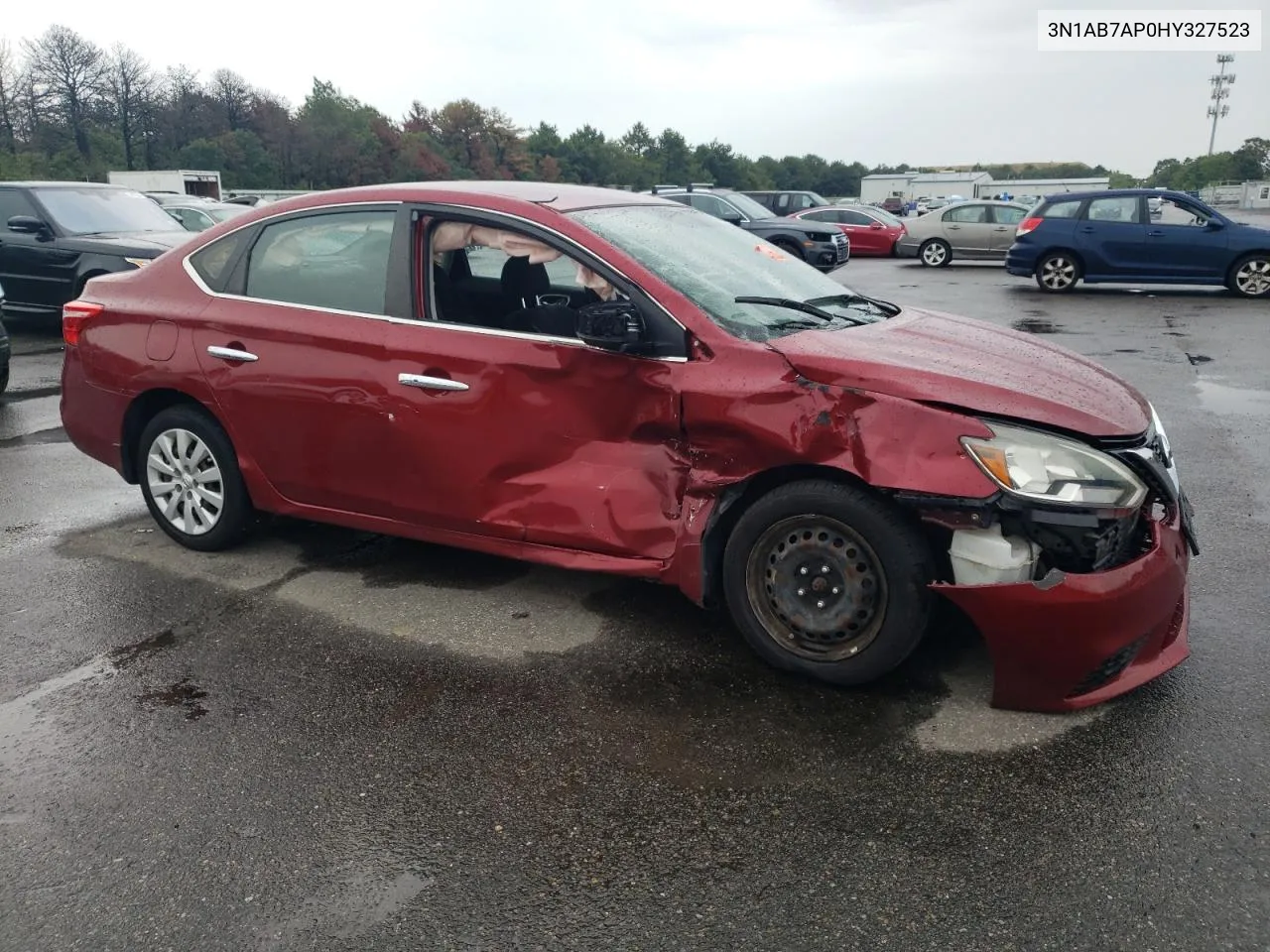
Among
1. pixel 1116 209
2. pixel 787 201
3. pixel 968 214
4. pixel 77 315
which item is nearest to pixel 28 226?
pixel 77 315

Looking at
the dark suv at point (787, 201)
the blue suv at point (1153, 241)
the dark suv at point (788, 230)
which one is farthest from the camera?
the dark suv at point (787, 201)

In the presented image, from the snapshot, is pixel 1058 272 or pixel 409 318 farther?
pixel 1058 272

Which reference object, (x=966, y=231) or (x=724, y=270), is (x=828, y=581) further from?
(x=966, y=231)

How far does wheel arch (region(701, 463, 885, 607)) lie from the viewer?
346 centimetres

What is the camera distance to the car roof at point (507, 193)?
419 cm

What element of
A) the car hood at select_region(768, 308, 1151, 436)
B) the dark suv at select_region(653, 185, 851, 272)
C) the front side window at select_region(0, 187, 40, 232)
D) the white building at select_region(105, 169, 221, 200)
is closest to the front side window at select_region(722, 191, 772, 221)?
the dark suv at select_region(653, 185, 851, 272)

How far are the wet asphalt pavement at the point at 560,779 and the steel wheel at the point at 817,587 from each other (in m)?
0.19

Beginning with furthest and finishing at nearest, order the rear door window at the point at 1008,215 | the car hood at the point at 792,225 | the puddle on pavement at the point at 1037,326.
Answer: the rear door window at the point at 1008,215 < the car hood at the point at 792,225 < the puddle on pavement at the point at 1037,326

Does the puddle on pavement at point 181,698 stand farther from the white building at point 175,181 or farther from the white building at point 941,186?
the white building at point 941,186

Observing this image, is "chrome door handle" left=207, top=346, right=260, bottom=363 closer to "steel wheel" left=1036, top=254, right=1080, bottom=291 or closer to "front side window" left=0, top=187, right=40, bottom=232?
"front side window" left=0, top=187, right=40, bottom=232

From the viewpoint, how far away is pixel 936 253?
Result: 22953 mm

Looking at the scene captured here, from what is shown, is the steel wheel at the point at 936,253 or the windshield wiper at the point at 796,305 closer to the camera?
the windshield wiper at the point at 796,305

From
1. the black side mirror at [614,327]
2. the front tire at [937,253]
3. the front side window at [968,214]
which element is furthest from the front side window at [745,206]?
the black side mirror at [614,327]

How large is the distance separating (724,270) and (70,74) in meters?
83.1
